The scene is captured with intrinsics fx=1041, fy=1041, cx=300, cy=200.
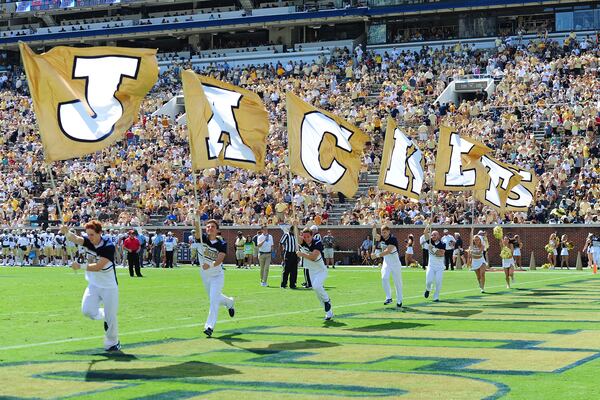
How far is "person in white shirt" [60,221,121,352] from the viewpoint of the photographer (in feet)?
46.8

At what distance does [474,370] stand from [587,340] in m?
3.95

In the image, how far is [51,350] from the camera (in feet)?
48.6

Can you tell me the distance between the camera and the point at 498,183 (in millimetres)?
31250

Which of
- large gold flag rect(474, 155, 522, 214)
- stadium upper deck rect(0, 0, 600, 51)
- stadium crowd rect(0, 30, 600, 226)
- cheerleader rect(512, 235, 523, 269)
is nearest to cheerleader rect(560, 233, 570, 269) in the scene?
stadium crowd rect(0, 30, 600, 226)

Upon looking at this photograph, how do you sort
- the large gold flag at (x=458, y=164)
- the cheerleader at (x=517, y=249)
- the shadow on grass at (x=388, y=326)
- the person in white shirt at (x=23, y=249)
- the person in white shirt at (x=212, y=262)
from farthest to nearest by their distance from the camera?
the person in white shirt at (x=23, y=249) → the cheerleader at (x=517, y=249) → the large gold flag at (x=458, y=164) → the shadow on grass at (x=388, y=326) → the person in white shirt at (x=212, y=262)

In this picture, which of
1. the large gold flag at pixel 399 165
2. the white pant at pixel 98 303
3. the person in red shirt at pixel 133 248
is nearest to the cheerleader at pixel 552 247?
the person in red shirt at pixel 133 248

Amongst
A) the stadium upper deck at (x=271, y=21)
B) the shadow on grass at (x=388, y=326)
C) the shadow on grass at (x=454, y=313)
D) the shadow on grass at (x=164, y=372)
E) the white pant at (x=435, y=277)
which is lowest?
the shadow on grass at (x=164, y=372)

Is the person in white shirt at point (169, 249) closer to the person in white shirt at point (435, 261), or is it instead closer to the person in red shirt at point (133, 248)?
the person in red shirt at point (133, 248)

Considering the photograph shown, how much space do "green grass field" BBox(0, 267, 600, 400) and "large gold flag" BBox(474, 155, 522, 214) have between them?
16.4 feet

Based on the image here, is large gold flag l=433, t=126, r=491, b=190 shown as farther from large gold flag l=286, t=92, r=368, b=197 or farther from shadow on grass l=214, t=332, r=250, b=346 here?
shadow on grass l=214, t=332, r=250, b=346

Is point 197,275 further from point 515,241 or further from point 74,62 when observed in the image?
point 74,62

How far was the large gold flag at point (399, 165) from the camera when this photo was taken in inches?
→ 962

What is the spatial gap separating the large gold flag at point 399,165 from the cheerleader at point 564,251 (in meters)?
18.4

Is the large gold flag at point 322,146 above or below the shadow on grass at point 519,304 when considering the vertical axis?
above
